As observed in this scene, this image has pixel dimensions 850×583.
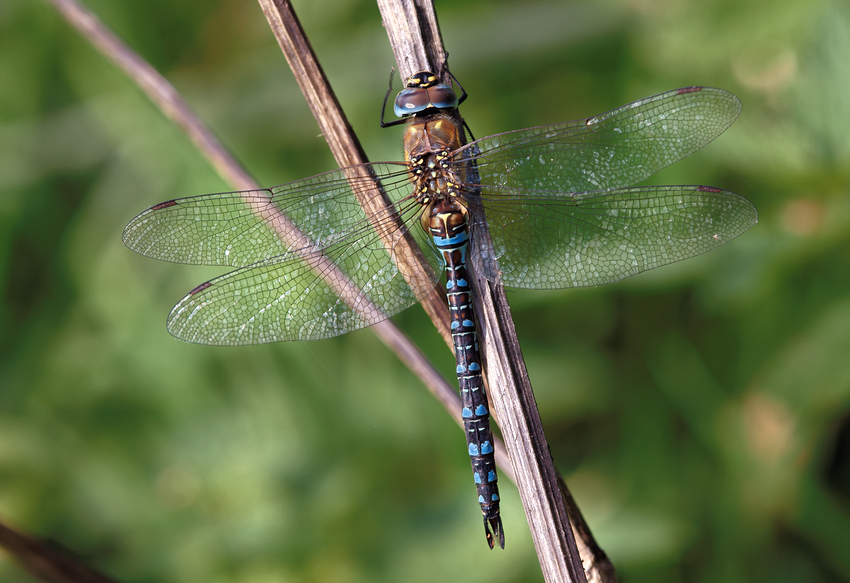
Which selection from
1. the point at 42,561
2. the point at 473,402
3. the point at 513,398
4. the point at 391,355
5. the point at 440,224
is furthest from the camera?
the point at 391,355

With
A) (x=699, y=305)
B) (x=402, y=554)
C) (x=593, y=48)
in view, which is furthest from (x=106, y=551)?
(x=593, y=48)

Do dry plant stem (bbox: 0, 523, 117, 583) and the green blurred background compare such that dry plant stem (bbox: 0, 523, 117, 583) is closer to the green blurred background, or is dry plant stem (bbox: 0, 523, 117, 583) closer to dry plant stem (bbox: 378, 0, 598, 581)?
the green blurred background

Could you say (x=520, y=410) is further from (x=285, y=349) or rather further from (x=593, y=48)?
(x=593, y=48)

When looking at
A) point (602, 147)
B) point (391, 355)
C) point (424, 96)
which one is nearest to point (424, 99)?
point (424, 96)

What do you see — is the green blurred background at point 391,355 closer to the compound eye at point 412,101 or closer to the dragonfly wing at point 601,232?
the dragonfly wing at point 601,232

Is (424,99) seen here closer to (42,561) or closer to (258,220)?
(258,220)

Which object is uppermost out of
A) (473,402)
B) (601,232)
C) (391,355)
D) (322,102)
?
(391,355)
